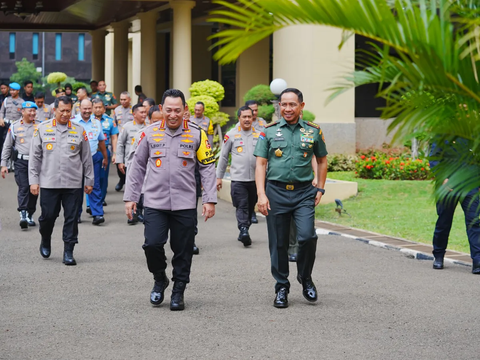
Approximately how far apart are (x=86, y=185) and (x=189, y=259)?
2970 millimetres

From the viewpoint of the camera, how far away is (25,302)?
7.39 m

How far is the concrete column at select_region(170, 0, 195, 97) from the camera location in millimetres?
23688

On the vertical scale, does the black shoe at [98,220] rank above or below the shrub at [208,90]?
below

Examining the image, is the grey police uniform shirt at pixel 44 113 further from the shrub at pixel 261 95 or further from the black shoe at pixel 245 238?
the black shoe at pixel 245 238

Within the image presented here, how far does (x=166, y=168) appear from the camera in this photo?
725 cm

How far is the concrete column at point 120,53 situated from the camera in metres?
33.7

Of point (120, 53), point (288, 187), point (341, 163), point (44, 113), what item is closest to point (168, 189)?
point (288, 187)

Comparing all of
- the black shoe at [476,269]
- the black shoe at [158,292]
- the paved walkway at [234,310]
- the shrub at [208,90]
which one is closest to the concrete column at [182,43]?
the shrub at [208,90]

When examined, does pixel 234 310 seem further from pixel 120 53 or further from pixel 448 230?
pixel 120 53

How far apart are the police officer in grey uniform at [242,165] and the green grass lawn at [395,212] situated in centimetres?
227

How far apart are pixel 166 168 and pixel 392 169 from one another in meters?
11.4

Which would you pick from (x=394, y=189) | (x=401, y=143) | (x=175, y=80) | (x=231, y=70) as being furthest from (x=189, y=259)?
(x=231, y=70)

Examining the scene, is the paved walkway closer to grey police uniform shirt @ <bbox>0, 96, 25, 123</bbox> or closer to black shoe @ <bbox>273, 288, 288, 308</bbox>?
black shoe @ <bbox>273, 288, 288, 308</bbox>

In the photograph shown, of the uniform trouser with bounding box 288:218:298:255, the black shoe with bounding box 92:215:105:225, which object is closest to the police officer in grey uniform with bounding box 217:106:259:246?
the uniform trouser with bounding box 288:218:298:255
